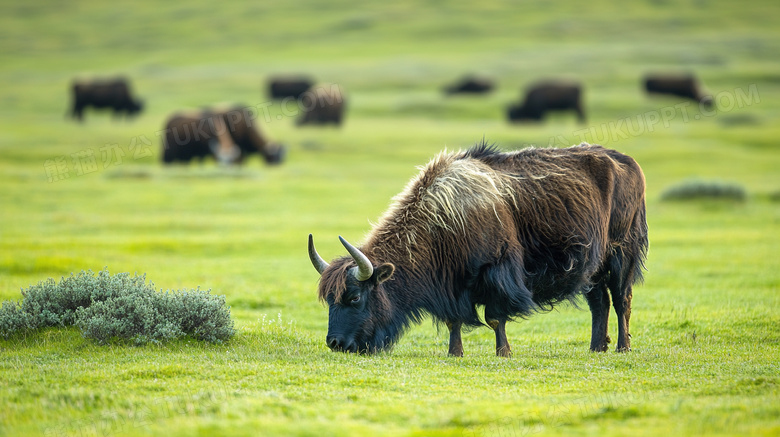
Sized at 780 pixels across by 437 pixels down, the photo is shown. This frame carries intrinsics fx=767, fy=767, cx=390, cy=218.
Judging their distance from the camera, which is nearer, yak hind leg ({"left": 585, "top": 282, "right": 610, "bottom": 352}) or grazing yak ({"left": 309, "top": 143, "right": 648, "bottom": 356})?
grazing yak ({"left": 309, "top": 143, "right": 648, "bottom": 356})

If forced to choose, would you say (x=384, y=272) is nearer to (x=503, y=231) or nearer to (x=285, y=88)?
(x=503, y=231)

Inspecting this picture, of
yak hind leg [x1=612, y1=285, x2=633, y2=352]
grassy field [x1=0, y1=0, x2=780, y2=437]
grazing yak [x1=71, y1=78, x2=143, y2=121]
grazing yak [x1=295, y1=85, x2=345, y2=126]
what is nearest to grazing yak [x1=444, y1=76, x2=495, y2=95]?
grassy field [x1=0, y1=0, x2=780, y2=437]

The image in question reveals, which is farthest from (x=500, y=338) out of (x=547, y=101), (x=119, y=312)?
(x=547, y=101)

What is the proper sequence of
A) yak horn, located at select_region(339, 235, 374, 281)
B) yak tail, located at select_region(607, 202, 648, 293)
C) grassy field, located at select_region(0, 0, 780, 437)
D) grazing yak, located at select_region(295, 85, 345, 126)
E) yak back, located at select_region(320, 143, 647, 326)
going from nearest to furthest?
1. grassy field, located at select_region(0, 0, 780, 437)
2. yak horn, located at select_region(339, 235, 374, 281)
3. yak back, located at select_region(320, 143, 647, 326)
4. yak tail, located at select_region(607, 202, 648, 293)
5. grazing yak, located at select_region(295, 85, 345, 126)

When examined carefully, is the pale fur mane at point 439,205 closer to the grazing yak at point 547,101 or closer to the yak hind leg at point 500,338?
the yak hind leg at point 500,338

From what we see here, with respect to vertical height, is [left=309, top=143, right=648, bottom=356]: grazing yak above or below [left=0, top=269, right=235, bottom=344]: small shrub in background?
above

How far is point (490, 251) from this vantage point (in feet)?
29.4

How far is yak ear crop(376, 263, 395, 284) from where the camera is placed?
27.8 feet

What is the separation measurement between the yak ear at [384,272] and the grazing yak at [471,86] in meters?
59.5

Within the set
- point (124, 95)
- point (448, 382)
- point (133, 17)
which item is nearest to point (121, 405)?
→ point (448, 382)

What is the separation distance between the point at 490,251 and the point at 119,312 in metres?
4.34

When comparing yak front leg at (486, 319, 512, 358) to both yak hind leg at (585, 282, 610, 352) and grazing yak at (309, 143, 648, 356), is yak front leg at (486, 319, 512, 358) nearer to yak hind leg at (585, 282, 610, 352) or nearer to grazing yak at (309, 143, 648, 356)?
grazing yak at (309, 143, 648, 356)

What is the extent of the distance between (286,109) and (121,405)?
5990cm

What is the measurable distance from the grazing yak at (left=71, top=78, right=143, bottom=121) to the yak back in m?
53.2
